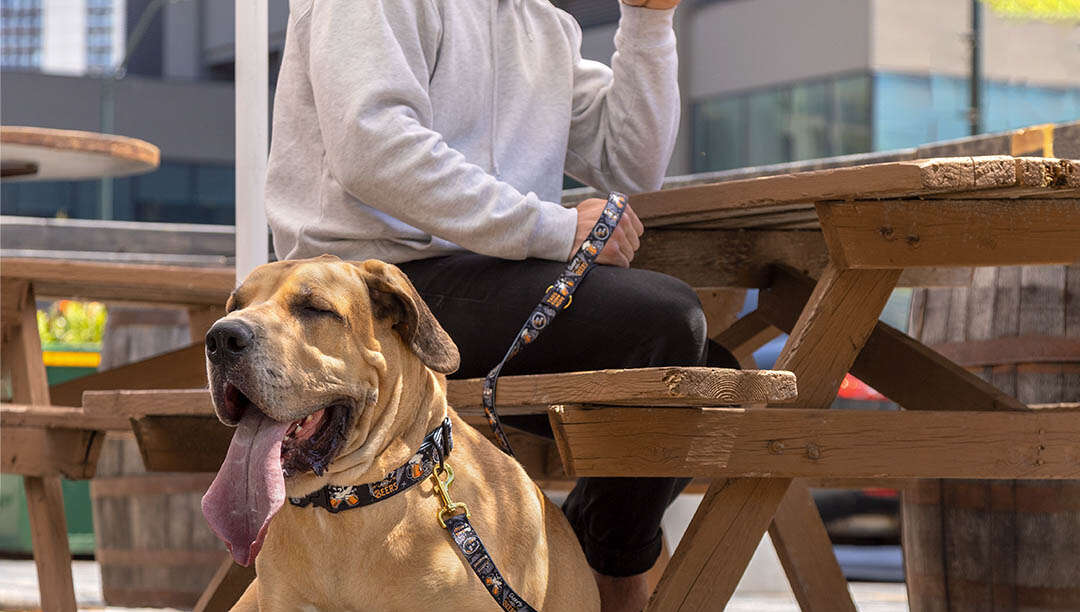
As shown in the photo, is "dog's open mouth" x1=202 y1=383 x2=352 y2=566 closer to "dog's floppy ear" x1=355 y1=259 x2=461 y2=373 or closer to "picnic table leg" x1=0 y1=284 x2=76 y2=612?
"dog's floppy ear" x1=355 y1=259 x2=461 y2=373

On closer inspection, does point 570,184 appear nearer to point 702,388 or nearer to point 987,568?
point 987,568

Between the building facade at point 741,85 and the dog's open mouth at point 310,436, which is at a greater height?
the building facade at point 741,85

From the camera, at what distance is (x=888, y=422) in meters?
2.63

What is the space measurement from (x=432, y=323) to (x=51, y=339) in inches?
265

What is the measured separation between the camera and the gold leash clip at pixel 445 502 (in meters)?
2.41

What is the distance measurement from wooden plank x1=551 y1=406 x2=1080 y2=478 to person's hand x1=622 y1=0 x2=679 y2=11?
1.12m

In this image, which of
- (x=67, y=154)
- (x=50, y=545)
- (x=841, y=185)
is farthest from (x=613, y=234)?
(x=67, y=154)

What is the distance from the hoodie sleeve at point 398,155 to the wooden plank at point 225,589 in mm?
966

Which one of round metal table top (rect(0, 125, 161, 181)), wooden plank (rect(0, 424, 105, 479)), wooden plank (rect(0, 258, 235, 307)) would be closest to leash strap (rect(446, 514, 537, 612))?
wooden plank (rect(0, 424, 105, 479))

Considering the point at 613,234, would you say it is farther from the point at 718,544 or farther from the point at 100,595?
the point at 100,595

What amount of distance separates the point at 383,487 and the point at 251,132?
1.52m

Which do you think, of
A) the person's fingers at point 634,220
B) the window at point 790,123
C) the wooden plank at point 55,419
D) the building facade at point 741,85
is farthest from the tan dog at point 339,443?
the window at point 790,123

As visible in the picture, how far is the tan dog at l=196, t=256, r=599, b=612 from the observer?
7.32 feet

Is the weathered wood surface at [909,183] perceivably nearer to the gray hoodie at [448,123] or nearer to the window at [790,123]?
the gray hoodie at [448,123]
